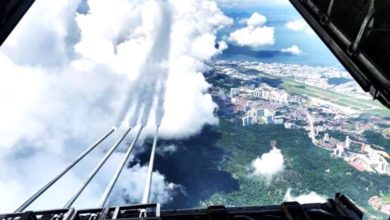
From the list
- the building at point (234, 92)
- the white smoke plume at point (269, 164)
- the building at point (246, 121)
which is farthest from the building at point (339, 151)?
the building at point (234, 92)

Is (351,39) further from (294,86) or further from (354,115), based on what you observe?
(294,86)

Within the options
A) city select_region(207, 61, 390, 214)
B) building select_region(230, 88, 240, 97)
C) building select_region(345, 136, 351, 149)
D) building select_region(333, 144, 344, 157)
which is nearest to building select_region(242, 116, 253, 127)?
city select_region(207, 61, 390, 214)

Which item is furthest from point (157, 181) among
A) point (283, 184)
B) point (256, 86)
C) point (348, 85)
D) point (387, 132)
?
point (348, 85)

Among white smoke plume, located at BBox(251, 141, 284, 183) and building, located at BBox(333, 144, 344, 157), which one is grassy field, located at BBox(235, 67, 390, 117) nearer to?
building, located at BBox(333, 144, 344, 157)

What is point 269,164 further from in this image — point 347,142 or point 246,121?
point 347,142

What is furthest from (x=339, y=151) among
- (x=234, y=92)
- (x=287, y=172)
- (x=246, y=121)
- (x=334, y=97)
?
(x=234, y=92)

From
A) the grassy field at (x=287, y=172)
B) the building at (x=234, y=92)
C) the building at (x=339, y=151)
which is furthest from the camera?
the building at (x=234, y=92)

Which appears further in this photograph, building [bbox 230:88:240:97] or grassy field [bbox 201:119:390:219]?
building [bbox 230:88:240:97]

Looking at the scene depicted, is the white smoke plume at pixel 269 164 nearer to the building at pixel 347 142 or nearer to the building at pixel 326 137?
the building at pixel 326 137
